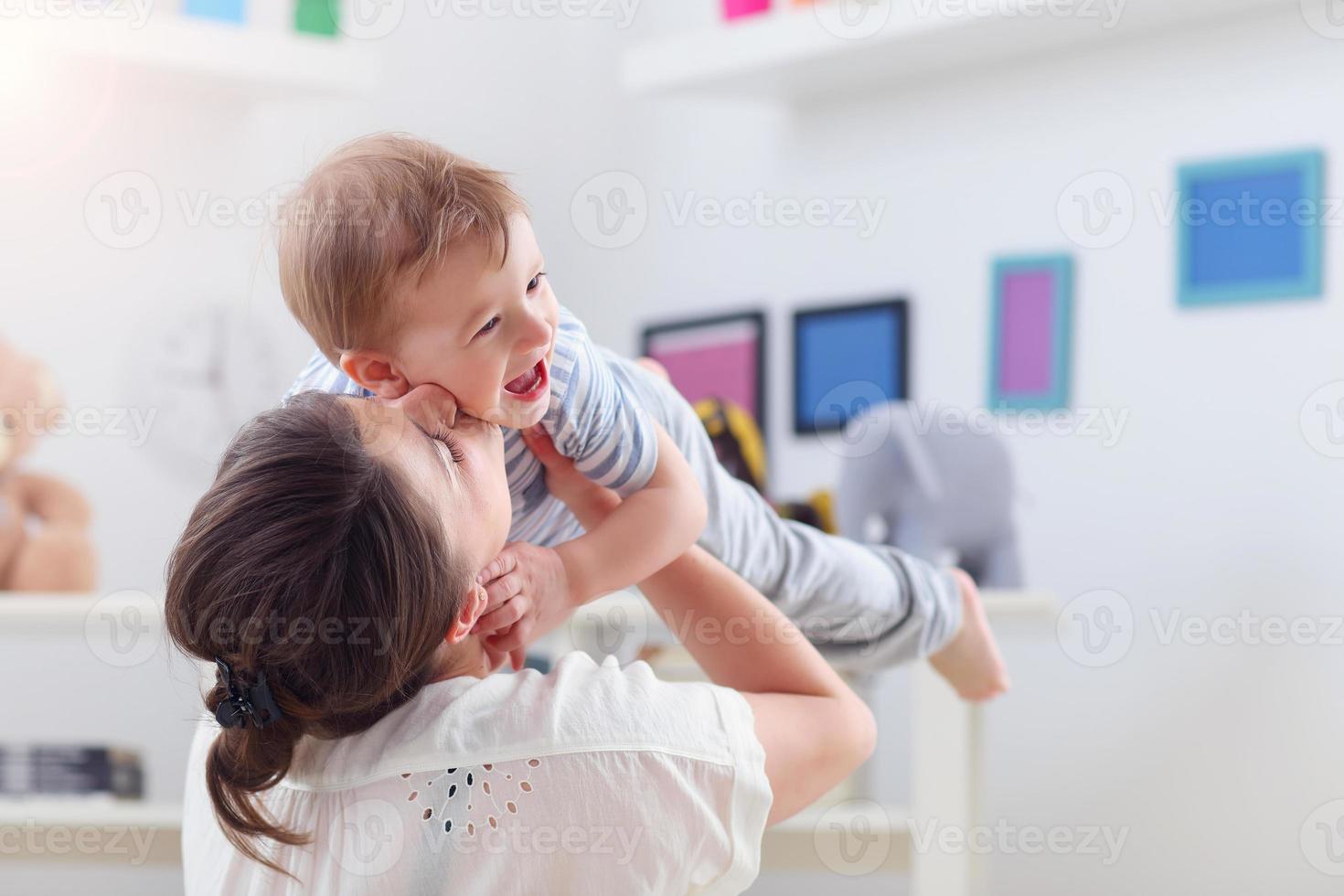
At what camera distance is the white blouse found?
25.5 inches

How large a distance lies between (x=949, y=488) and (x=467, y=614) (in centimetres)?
125

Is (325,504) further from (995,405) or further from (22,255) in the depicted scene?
(22,255)

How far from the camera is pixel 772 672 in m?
0.82

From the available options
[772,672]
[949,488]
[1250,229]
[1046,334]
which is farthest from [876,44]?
[772,672]

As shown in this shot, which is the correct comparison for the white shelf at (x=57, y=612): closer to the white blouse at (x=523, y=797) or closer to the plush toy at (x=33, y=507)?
the plush toy at (x=33, y=507)

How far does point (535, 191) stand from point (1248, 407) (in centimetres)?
160

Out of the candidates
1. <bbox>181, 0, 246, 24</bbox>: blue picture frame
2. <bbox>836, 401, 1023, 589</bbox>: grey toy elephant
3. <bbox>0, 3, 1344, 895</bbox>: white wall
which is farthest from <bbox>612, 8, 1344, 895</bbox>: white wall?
<bbox>181, 0, 246, 24</bbox>: blue picture frame

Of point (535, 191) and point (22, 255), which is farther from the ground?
point (535, 191)

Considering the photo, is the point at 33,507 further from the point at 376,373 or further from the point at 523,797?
the point at 523,797

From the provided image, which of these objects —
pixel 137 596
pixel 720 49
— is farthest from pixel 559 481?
pixel 720 49

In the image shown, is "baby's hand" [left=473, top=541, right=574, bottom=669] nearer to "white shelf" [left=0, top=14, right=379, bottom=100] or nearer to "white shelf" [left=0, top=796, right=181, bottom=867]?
"white shelf" [left=0, top=796, right=181, bottom=867]

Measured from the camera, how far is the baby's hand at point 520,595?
2.50 ft

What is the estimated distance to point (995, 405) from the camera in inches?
83.6

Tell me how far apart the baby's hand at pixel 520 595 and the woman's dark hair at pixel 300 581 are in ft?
0.30
